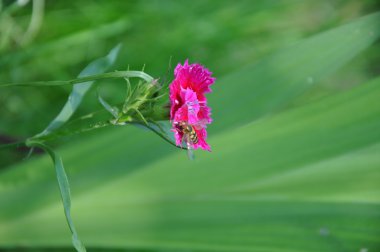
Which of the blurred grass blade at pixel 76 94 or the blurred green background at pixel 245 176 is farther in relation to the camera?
the blurred green background at pixel 245 176

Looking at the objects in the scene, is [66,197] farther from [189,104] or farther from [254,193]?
[254,193]

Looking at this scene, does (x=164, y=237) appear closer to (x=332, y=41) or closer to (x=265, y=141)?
(x=265, y=141)

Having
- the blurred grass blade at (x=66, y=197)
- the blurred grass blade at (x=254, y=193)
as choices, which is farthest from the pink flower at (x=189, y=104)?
the blurred grass blade at (x=254, y=193)

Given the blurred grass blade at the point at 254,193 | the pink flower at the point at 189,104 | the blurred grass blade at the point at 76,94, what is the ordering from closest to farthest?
the pink flower at the point at 189,104, the blurred grass blade at the point at 76,94, the blurred grass blade at the point at 254,193

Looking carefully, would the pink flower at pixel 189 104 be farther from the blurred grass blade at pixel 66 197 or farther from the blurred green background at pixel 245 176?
the blurred green background at pixel 245 176

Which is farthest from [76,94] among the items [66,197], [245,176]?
[245,176]

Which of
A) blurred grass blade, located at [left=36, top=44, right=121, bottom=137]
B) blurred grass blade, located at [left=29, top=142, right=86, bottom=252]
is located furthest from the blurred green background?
blurred grass blade, located at [left=29, top=142, right=86, bottom=252]

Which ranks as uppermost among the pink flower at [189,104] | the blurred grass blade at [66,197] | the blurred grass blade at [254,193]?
the blurred grass blade at [254,193]

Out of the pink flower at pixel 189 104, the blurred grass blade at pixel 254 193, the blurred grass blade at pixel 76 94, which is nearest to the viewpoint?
the pink flower at pixel 189 104

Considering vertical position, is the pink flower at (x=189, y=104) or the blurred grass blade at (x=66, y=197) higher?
the pink flower at (x=189, y=104)
